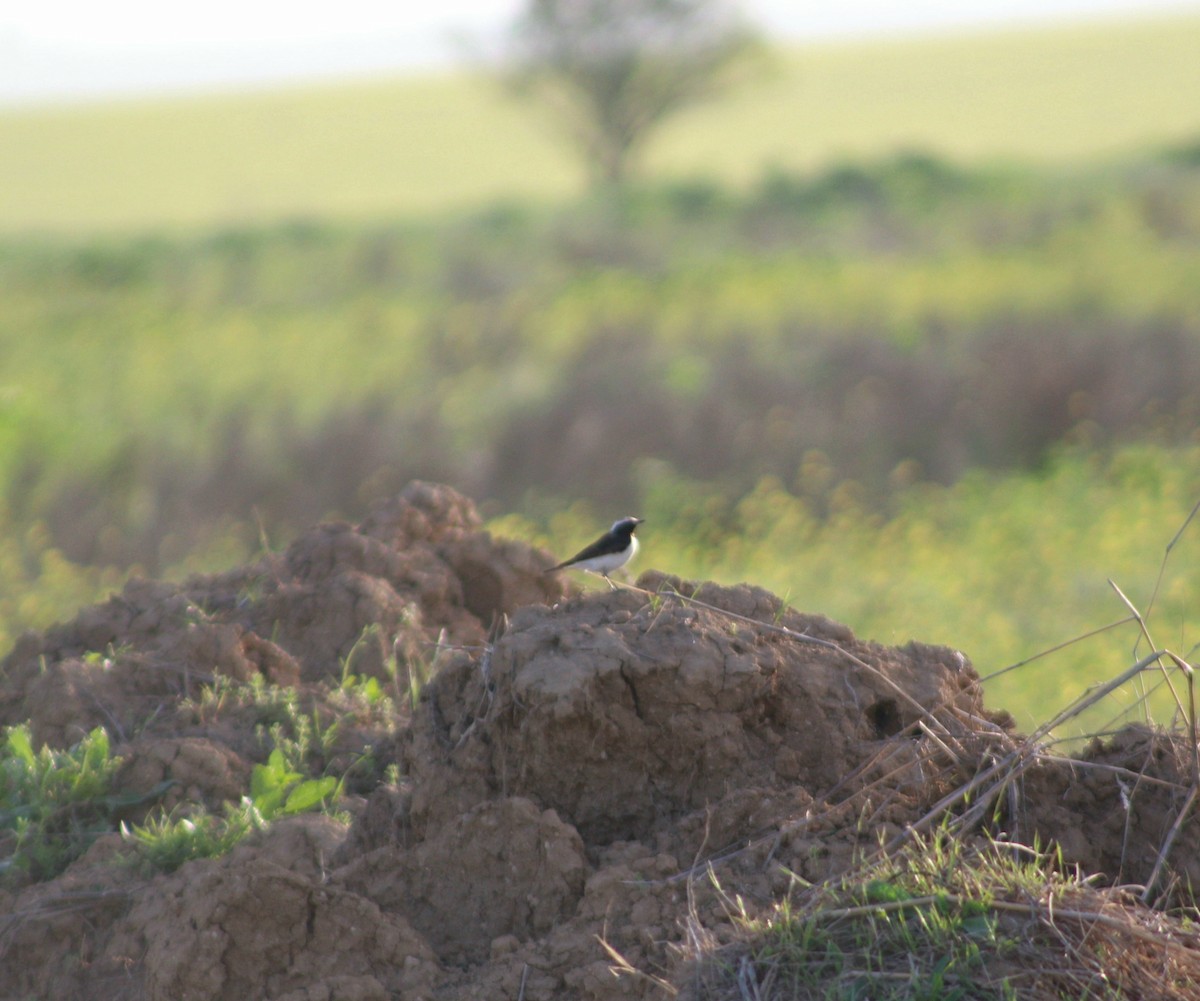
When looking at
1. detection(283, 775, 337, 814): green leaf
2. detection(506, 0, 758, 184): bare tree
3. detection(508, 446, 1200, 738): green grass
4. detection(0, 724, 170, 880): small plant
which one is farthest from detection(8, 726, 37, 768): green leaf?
detection(506, 0, 758, 184): bare tree

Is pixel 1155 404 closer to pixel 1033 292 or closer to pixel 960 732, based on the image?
pixel 1033 292

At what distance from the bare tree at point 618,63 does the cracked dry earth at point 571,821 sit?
142 feet

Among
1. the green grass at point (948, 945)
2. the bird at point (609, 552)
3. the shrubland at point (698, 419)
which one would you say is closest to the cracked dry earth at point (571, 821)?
the green grass at point (948, 945)

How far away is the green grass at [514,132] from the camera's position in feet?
166

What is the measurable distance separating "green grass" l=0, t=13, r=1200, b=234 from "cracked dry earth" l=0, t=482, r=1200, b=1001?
32.6 metres

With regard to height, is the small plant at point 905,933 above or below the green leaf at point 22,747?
below

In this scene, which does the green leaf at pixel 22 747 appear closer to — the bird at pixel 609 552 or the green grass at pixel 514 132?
the bird at pixel 609 552

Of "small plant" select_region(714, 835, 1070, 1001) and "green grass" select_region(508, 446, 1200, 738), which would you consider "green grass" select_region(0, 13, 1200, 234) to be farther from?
"small plant" select_region(714, 835, 1070, 1001)

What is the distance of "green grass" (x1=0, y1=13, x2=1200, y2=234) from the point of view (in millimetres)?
50688

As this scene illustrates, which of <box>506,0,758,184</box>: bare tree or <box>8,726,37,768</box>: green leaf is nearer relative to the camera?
<box>8,726,37,768</box>: green leaf

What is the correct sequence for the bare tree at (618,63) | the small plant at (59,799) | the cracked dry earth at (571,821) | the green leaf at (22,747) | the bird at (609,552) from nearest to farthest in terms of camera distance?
the cracked dry earth at (571,821) < the small plant at (59,799) < the green leaf at (22,747) < the bird at (609,552) < the bare tree at (618,63)

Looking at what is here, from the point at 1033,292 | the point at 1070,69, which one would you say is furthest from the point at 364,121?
the point at 1033,292

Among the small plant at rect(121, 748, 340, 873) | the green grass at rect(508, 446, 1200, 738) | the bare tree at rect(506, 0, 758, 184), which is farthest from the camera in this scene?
the bare tree at rect(506, 0, 758, 184)

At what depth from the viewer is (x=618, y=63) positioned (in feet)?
148
